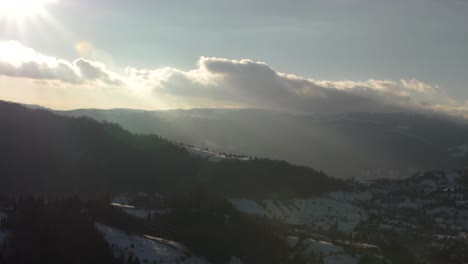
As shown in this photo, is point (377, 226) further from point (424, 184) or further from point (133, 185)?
point (424, 184)

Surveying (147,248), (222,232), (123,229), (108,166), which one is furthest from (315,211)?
(147,248)

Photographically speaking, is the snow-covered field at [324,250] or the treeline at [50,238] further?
the snow-covered field at [324,250]

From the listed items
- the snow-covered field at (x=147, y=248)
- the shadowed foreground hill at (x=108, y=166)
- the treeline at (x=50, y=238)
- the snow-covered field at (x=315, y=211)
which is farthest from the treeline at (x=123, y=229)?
the shadowed foreground hill at (x=108, y=166)

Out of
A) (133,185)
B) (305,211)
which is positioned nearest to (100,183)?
(133,185)

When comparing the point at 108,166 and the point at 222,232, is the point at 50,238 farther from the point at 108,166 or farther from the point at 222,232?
the point at 108,166

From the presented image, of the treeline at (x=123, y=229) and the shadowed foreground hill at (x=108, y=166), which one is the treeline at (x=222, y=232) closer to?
the treeline at (x=123, y=229)

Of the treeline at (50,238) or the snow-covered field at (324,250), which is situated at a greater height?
the treeline at (50,238)
